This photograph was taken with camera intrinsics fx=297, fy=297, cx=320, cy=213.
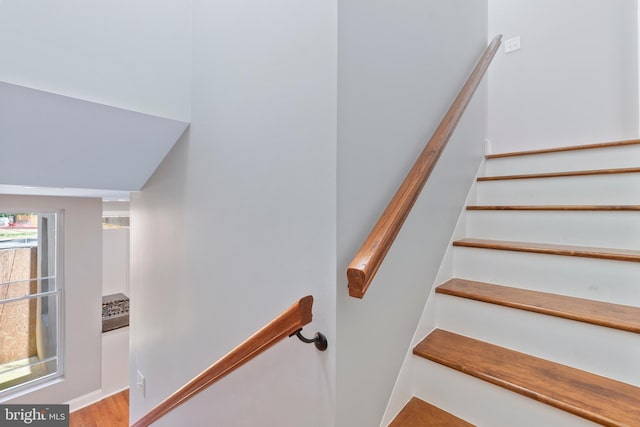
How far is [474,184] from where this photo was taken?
1.81m

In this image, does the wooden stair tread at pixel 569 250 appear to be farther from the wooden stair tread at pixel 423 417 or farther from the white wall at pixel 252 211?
the white wall at pixel 252 211

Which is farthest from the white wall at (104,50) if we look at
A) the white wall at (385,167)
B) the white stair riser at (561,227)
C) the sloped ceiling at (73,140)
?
the white stair riser at (561,227)

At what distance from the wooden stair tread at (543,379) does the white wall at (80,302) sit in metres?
4.72

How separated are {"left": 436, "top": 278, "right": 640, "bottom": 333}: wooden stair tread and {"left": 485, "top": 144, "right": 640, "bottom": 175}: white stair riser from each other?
0.89 metres

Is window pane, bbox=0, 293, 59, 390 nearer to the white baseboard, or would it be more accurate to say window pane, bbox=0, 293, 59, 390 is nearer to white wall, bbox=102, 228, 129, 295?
the white baseboard

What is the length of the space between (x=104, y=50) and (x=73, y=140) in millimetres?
465

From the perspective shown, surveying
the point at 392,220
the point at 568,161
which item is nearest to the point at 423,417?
the point at 392,220

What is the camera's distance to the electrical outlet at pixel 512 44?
253 cm

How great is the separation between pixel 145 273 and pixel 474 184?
7.34 feet

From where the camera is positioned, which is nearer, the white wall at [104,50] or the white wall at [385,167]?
the white wall at [385,167]

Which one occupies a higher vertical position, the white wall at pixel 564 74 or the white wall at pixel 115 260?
the white wall at pixel 564 74

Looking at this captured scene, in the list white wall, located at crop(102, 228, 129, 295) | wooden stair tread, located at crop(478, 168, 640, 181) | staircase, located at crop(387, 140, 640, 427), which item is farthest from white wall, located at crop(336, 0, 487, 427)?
white wall, located at crop(102, 228, 129, 295)

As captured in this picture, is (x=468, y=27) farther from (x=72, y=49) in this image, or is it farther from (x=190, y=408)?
(x=190, y=408)

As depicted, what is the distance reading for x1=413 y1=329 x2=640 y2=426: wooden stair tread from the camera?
813mm
